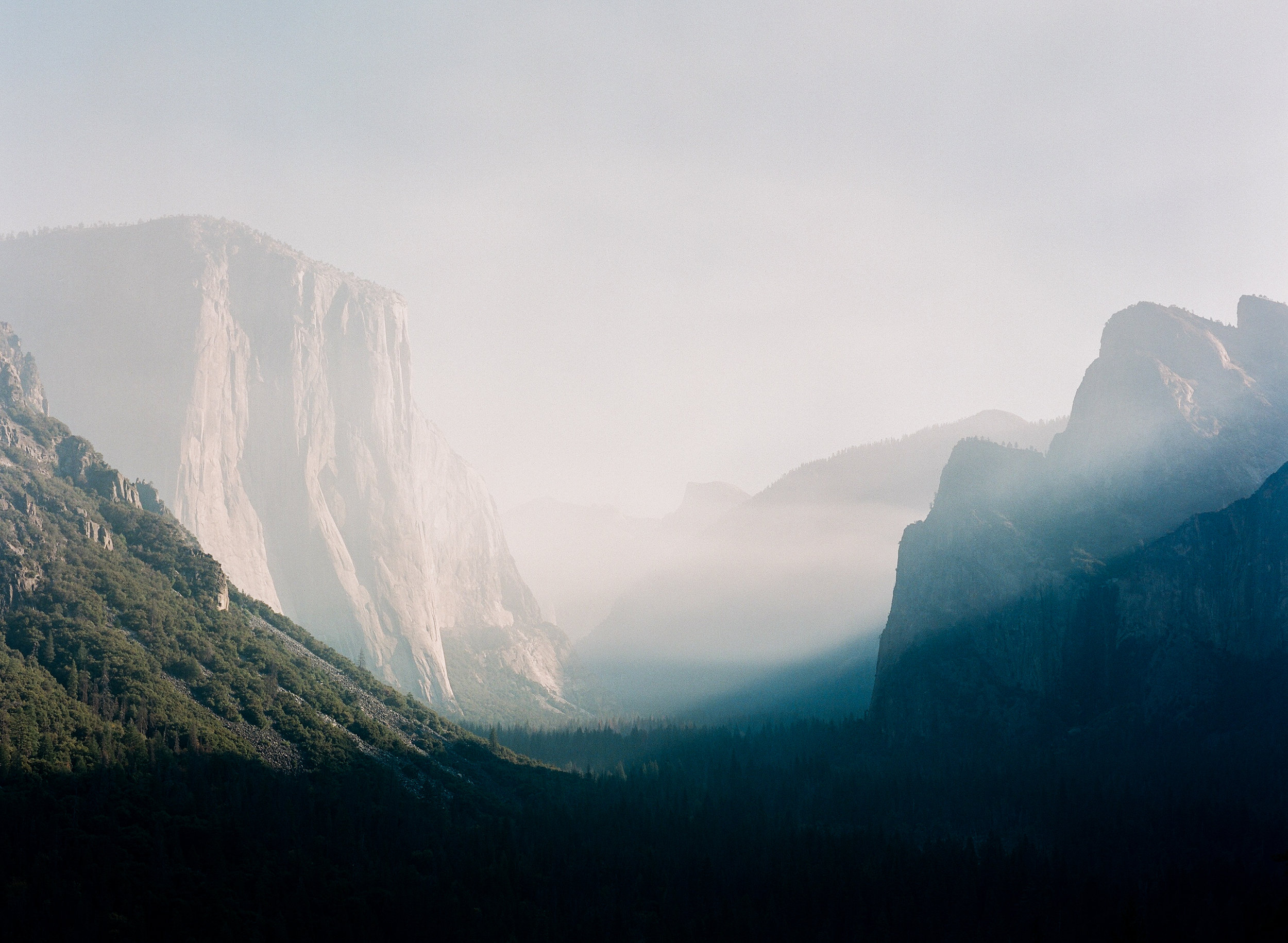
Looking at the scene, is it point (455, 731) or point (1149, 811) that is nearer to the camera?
point (1149, 811)

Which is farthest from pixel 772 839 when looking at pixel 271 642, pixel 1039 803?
pixel 271 642

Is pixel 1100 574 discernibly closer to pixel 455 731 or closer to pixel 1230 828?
pixel 1230 828

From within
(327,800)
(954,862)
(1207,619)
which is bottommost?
(954,862)

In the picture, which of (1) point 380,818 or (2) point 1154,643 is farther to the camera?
(2) point 1154,643

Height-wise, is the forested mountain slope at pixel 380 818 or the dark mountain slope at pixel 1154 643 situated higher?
the dark mountain slope at pixel 1154 643

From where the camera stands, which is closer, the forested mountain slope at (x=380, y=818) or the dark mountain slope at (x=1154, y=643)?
the forested mountain slope at (x=380, y=818)

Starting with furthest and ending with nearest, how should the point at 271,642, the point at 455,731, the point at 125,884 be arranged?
1. the point at 455,731
2. the point at 271,642
3. the point at 125,884

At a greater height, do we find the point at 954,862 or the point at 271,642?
the point at 271,642

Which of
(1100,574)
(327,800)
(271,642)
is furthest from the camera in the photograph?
(1100,574)

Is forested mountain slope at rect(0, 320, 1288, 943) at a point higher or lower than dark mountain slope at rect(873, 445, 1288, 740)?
lower

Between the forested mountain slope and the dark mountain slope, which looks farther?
the dark mountain slope

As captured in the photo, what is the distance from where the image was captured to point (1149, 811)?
428ft

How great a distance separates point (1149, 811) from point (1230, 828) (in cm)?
983

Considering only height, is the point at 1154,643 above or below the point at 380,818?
above
